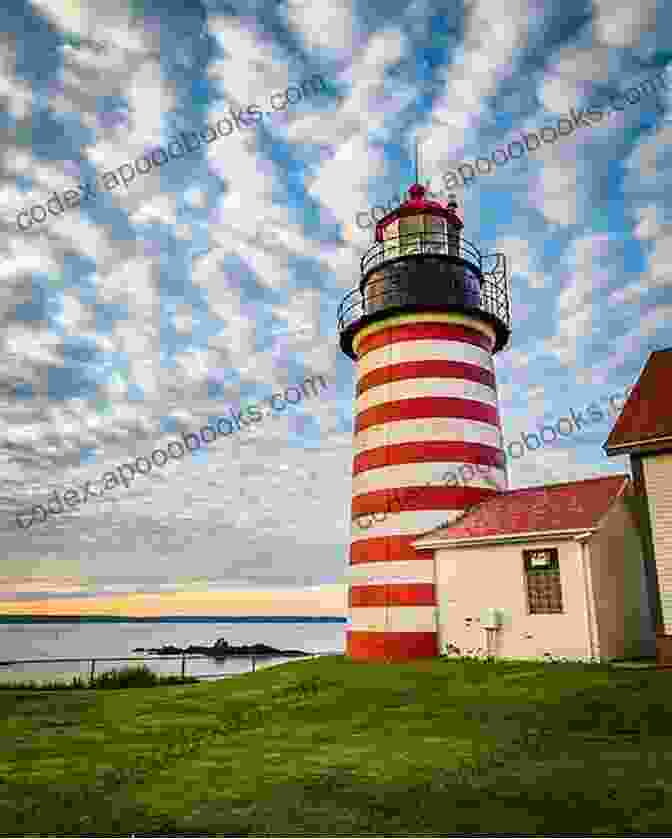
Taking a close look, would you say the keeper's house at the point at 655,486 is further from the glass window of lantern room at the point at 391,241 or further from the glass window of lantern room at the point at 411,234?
the glass window of lantern room at the point at 391,241

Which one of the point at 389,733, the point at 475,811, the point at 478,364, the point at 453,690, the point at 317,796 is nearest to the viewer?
the point at 475,811

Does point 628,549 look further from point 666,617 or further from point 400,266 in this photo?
point 400,266

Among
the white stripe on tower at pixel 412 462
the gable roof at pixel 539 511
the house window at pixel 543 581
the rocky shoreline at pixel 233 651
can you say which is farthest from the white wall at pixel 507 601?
the rocky shoreline at pixel 233 651

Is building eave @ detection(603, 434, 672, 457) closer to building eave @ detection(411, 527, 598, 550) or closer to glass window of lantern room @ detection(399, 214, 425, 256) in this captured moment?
building eave @ detection(411, 527, 598, 550)

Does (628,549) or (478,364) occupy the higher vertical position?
(478,364)

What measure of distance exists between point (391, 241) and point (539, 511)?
1047 centimetres

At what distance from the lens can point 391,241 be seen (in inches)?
887

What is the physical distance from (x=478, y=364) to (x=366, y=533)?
660cm

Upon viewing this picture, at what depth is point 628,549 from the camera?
1722 cm

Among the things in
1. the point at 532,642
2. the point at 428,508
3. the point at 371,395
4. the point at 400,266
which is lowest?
the point at 532,642

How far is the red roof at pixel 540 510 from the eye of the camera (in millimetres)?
16812

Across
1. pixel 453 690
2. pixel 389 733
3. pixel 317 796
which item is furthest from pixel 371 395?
pixel 317 796

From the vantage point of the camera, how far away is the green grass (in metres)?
6.12

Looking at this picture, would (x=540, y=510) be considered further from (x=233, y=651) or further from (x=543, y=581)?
(x=233, y=651)
